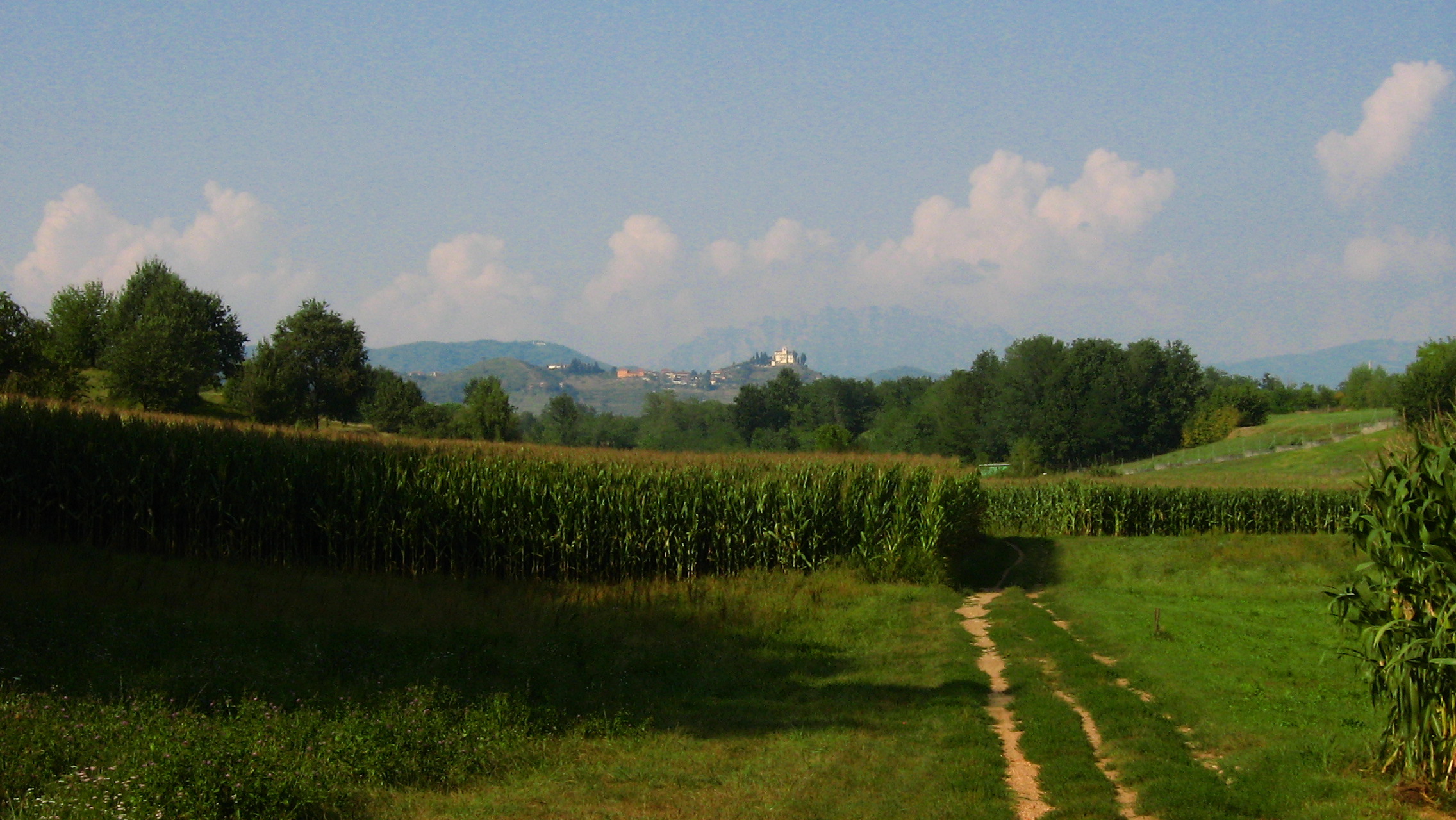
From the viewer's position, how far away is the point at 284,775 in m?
6.85

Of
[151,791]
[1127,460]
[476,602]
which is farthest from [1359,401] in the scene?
[151,791]

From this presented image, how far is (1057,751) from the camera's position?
29.2ft

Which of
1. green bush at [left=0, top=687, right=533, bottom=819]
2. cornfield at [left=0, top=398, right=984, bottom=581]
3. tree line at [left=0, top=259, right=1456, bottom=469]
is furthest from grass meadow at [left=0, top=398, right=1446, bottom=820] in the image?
tree line at [left=0, top=259, right=1456, bottom=469]

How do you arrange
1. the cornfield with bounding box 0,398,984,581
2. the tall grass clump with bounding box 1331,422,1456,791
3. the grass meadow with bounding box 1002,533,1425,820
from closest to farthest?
the tall grass clump with bounding box 1331,422,1456,791 < the grass meadow with bounding box 1002,533,1425,820 < the cornfield with bounding box 0,398,984,581

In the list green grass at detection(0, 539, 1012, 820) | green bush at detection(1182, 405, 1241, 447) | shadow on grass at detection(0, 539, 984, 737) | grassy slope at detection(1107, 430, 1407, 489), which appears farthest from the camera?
green bush at detection(1182, 405, 1241, 447)

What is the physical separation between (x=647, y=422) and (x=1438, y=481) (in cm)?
12686

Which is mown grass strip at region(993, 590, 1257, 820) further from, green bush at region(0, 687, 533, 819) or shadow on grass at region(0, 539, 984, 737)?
green bush at region(0, 687, 533, 819)

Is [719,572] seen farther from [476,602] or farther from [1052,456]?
[1052,456]

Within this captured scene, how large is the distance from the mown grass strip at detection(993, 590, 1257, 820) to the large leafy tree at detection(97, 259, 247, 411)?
115 feet

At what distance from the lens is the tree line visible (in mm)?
37516

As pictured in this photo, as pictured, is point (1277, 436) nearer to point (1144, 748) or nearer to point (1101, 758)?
point (1144, 748)

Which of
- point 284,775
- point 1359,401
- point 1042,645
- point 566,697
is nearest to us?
point 284,775

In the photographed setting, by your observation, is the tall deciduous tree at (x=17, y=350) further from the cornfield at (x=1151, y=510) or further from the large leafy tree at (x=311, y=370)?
the cornfield at (x=1151, y=510)

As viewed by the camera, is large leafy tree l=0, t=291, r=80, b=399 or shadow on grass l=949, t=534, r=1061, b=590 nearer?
shadow on grass l=949, t=534, r=1061, b=590
